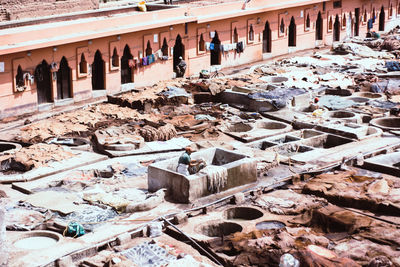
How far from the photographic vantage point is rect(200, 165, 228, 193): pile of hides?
21312mm

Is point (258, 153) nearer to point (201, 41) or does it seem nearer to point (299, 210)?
point (299, 210)

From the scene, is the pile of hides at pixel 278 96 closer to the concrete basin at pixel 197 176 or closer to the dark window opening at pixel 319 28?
the concrete basin at pixel 197 176

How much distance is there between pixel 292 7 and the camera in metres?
44.0

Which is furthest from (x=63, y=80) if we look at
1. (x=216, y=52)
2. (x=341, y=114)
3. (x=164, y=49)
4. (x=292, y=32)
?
(x=292, y=32)

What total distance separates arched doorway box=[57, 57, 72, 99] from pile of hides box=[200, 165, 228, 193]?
12.4 m

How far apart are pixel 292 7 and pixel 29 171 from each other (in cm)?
2450

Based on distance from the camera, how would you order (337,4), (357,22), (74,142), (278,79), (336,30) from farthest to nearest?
(357,22) → (336,30) → (337,4) → (278,79) → (74,142)

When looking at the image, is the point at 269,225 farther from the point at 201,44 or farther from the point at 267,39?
the point at 267,39

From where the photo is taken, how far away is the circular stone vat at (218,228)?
63.9ft

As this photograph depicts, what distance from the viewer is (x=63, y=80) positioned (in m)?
32.1

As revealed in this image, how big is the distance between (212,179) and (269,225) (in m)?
2.45

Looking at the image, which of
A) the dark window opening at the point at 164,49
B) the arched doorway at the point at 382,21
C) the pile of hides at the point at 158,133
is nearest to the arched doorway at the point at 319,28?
the arched doorway at the point at 382,21

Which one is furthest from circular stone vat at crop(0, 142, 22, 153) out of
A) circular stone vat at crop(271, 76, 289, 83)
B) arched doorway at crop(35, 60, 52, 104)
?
circular stone vat at crop(271, 76, 289, 83)

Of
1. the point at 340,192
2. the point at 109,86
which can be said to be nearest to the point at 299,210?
the point at 340,192
